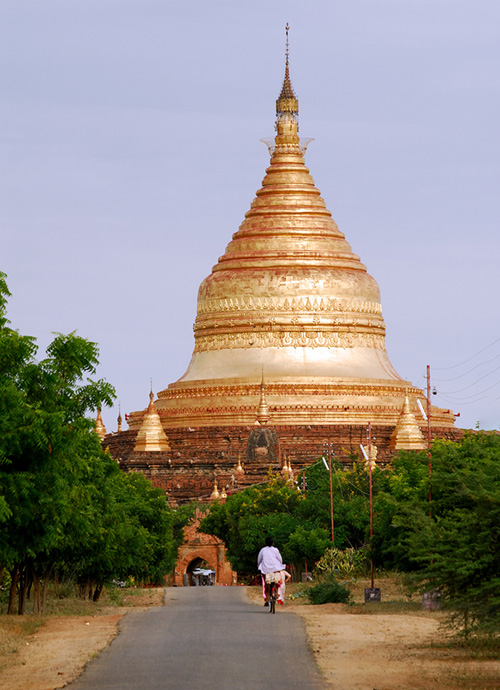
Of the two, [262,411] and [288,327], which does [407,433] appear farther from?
[288,327]

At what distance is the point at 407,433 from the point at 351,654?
5187 cm

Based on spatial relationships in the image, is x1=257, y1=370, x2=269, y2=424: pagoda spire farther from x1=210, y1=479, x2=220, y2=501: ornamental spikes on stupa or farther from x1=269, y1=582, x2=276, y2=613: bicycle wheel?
x1=269, y1=582, x2=276, y2=613: bicycle wheel

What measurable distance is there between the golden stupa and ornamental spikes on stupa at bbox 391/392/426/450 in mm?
997

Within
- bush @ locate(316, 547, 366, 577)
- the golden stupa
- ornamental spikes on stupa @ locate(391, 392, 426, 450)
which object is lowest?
bush @ locate(316, 547, 366, 577)

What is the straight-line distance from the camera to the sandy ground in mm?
18578

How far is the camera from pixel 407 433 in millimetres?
72688

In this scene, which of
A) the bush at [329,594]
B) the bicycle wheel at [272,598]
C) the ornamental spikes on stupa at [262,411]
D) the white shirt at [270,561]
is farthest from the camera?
the ornamental spikes on stupa at [262,411]

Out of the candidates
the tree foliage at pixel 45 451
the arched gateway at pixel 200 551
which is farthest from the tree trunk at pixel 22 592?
the arched gateway at pixel 200 551

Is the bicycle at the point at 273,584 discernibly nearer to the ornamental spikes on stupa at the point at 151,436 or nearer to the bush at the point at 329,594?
the bush at the point at 329,594

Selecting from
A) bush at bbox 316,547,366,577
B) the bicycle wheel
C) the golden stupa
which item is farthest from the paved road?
the golden stupa

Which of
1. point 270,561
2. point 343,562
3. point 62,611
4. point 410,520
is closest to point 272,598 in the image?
point 270,561

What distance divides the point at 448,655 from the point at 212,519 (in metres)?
39.4

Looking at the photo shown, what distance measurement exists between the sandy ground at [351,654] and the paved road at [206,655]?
271 mm

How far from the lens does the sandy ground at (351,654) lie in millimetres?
18578
